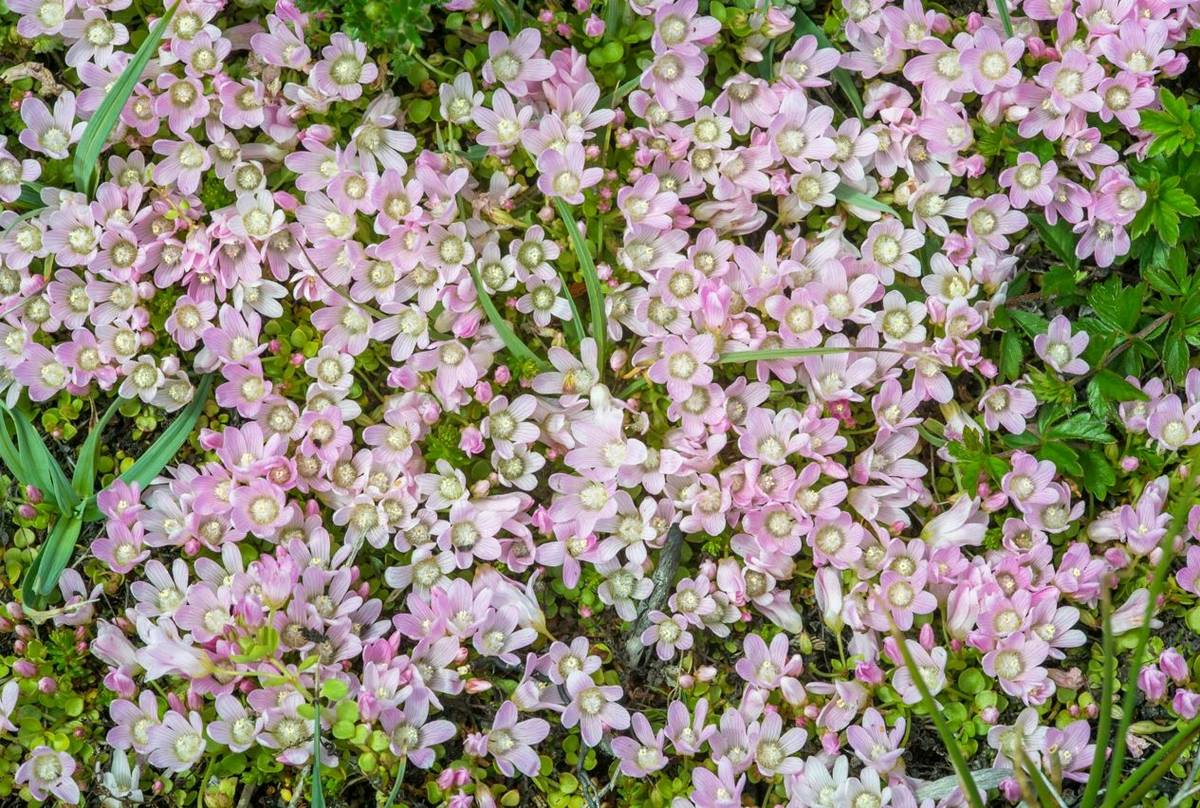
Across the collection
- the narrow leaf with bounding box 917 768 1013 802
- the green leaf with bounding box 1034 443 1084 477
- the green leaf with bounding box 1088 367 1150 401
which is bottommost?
the narrow leaf with bounding box 917 768 1013 802

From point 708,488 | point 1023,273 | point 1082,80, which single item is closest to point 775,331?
point 708,488

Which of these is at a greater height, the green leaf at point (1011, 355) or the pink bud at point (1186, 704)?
the green leaf at point (1011, 355)

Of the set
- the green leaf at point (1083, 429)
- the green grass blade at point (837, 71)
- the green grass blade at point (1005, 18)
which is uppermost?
the green grass blade at point (1005, 18)

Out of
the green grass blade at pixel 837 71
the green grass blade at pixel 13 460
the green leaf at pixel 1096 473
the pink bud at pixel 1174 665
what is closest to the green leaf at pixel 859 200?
the green grass blade at pixel 837 71

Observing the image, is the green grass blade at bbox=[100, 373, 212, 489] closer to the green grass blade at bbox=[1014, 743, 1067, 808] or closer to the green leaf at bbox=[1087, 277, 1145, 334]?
the green grass blade at bbox=[1014, 743, 1067, 808]

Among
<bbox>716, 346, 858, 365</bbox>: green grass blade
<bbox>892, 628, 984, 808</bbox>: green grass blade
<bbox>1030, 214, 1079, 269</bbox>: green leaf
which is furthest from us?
<bbox>1030, 214, 1079, 269</bbox>: green leaf

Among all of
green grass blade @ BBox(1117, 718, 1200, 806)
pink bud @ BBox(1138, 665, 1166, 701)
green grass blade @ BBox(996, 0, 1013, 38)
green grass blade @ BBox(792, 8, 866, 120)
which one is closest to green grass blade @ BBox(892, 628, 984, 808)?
green grass blade @ BBox(1117, 718, 1200, 806)

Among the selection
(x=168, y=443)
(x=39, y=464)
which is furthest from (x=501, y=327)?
Result: (x=39, y=464)

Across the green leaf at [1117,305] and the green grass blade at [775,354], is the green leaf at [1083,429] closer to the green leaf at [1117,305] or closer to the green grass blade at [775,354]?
the green leaf at [1117,305]
